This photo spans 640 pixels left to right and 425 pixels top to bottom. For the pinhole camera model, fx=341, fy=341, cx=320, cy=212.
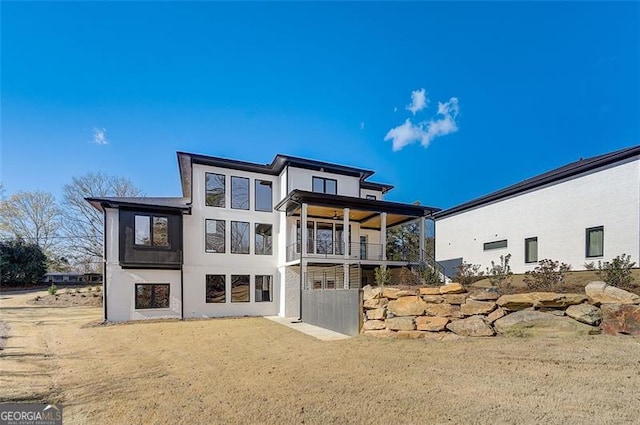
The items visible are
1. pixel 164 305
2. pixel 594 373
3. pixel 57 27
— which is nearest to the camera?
pixel 594 373

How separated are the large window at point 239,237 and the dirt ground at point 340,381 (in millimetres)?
8767

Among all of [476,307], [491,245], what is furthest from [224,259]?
[491,245]

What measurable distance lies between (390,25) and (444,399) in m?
13.8

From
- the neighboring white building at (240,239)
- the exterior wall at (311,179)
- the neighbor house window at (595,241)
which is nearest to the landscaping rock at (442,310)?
the neighbor house window at (595,241)

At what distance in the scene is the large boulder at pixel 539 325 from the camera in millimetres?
7316

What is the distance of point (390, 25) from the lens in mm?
13930

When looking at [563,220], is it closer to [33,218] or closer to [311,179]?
[311,179]

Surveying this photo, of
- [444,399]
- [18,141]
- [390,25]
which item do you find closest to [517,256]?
[390,25]

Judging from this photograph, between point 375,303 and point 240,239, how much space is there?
33.6 ft

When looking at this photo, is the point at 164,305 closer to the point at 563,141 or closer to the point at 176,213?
the point at 176,213

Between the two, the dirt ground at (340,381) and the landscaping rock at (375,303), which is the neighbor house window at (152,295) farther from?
the landscaping rock at (375,303)

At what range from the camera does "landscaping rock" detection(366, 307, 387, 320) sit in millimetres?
9873

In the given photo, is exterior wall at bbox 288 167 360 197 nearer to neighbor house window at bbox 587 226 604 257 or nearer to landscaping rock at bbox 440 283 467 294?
landscaping rock at bbox 440 283 467 294

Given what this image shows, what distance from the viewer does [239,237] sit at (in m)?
18.4
